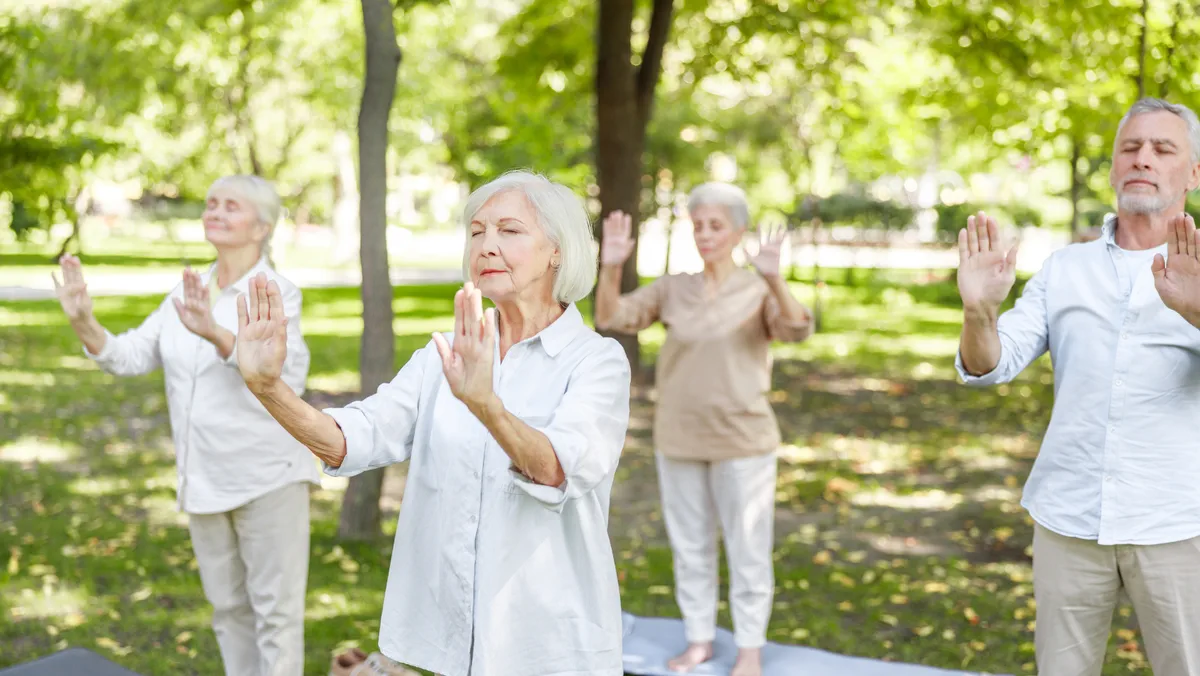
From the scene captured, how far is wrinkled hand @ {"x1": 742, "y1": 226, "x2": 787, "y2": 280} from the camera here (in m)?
4.64

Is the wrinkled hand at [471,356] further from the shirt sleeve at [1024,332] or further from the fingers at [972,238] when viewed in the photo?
the shirt sleeve at [1024,332]

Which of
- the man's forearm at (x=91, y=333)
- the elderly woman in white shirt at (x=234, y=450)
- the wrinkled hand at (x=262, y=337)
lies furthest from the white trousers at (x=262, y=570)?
the wrinkled hand at (x=262, y=337)

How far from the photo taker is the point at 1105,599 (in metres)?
3.39

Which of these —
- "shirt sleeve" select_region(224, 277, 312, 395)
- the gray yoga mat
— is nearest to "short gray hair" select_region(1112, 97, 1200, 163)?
the gray yoga mat

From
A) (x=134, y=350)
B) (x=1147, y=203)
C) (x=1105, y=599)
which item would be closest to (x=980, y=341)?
(x=1147, y=203)

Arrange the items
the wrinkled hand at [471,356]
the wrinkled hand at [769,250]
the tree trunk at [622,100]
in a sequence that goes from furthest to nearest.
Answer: the tree trunk at [622,100]
the wrinkled hand at [769,250]
the wrinkled hand at [471,356]

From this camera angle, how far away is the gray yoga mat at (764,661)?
498 cm

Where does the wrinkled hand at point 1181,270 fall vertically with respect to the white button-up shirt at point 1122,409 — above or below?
above

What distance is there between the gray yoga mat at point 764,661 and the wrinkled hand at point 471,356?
9.94ft

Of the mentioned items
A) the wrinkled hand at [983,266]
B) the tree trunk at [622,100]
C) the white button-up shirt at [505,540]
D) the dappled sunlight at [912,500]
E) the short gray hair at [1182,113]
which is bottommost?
the dappled sunlight at [912,500]

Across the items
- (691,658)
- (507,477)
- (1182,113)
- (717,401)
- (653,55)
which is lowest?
(691,658)

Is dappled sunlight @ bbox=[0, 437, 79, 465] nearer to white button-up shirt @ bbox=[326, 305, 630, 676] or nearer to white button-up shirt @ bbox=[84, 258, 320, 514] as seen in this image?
white button-up shirt @ bbox=[84, 258, 320, 514]

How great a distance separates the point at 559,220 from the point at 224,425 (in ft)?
6.15

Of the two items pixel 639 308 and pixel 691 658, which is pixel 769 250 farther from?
pixel 691 658
